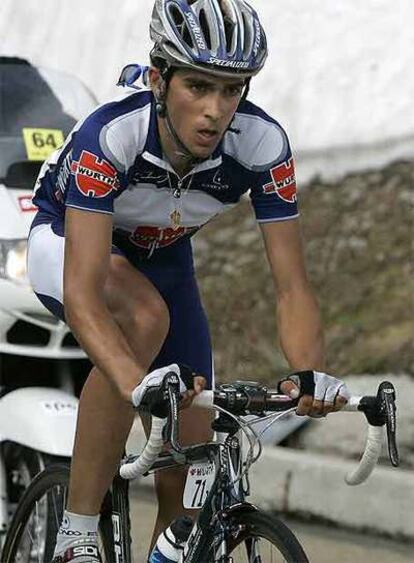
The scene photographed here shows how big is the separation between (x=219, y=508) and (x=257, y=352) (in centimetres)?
423

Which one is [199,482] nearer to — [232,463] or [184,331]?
[232,463]

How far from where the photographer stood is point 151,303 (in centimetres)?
416

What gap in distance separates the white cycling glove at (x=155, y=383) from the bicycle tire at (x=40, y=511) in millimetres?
1069

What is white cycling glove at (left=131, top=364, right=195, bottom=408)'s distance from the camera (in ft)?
11.8

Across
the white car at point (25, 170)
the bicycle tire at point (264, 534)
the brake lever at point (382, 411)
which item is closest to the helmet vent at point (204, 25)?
the brake lever at point (382, 411)

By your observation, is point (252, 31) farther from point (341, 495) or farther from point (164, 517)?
point (341, 495)

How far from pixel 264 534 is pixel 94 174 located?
94 centimetres

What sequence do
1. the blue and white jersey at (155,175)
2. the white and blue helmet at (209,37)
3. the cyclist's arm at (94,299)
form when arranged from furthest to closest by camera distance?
1. the blue and white jersey at (155,175)
2. the white and blue helmet at (209,37)
3. the cyclist's arm at (94,299)

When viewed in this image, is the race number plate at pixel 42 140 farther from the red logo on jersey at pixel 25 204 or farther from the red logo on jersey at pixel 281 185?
the red logo on jersey at pixel 281 185

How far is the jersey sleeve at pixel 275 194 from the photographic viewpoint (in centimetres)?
431

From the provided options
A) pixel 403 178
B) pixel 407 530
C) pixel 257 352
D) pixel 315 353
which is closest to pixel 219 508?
pixel 315 353

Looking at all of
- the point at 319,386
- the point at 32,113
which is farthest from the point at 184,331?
the point at 32,113

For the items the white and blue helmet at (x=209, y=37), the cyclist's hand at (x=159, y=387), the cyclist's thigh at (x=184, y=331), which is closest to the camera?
the cyclist's hand at (x=159, y=387)

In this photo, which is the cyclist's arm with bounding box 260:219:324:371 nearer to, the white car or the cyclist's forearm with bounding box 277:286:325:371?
the cyclist's forearm with bounding box 277:286:325:371
